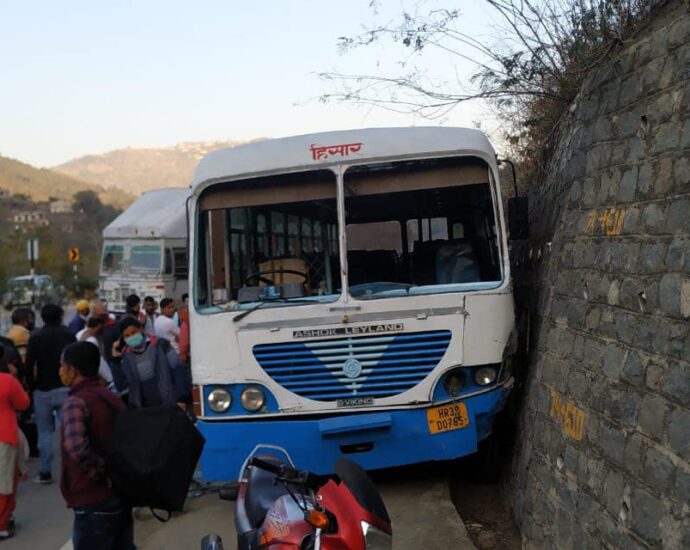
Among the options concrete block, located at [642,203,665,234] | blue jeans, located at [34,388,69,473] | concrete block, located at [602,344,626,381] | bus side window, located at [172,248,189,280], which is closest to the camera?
concrete block, located at [642,203,665,234]

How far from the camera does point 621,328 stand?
14.4 ft

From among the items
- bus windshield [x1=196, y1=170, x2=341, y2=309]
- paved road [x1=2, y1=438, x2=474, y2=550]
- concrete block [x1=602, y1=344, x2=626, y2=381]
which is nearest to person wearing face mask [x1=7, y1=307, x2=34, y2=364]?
paved road [x1=2, y1=438, x2=474, y2=550]

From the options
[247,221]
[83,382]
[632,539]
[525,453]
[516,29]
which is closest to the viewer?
[632,539]

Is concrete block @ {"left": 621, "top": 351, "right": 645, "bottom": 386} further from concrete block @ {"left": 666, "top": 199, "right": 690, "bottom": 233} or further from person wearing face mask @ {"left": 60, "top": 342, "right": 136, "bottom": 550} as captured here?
person wearing face mask @ {"left": 60, "top": 342, "right": 136, "bottom": 550}

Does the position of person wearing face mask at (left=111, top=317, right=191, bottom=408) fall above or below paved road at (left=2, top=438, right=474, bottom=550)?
above

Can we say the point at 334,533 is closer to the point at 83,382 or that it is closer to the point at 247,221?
the point at 83,382

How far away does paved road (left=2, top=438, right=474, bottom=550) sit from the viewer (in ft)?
19.2

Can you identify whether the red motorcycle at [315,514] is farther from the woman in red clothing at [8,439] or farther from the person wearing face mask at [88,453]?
the woman in red clothing at [8,439]

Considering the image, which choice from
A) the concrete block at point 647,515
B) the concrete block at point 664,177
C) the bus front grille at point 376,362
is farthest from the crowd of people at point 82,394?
the concrete block at point 664,177

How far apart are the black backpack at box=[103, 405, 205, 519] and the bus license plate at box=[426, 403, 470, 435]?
2.47m

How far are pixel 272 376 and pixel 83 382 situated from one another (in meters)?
2.03

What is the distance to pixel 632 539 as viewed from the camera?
3.83 meters

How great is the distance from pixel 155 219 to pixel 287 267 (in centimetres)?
1467

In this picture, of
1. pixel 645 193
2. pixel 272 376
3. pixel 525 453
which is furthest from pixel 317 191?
pixel 645 193
